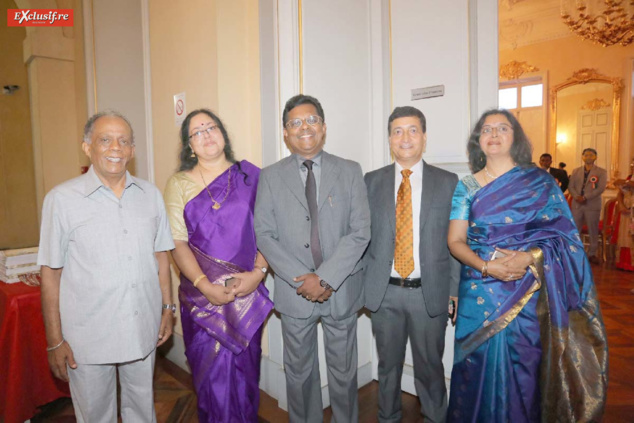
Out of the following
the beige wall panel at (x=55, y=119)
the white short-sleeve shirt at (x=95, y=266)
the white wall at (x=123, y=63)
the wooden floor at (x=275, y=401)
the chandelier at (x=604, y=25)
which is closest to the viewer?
the white short-sleeve shirt at (x=95, y=266)

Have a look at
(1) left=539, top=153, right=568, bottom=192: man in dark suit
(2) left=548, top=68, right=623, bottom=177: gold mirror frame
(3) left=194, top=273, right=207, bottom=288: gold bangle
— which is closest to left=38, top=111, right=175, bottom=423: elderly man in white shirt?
(3) left=194, top=273, right=207, bottom=288: gold bangle

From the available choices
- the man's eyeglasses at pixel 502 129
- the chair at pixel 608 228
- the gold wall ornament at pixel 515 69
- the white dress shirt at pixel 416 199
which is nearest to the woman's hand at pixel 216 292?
the white dress shirt at pixel 416 199

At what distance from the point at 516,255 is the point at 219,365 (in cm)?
160

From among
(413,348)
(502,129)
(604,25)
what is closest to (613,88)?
(604,25)

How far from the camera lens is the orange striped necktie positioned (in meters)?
2.04

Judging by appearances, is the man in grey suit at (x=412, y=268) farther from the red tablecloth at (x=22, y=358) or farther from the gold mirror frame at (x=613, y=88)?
the gold mirror frame at (x=613, y=88)

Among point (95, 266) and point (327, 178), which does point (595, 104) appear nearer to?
point (327, 178)

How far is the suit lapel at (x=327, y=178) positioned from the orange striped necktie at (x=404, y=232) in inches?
15.4

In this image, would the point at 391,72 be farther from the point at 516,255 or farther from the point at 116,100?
the point at 116,100

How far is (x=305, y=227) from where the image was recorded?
191cm

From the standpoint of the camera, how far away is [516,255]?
1805mm

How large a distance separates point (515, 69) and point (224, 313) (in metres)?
9.80

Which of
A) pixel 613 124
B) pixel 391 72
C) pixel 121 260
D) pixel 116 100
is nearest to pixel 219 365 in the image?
pixel 121 260

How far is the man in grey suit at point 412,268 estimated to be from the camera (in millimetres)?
2008
